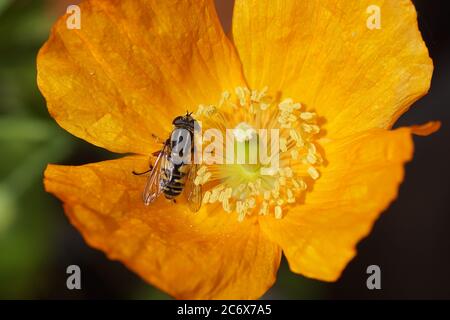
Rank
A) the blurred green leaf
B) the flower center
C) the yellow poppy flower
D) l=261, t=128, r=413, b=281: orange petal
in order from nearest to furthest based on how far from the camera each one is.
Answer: l=261, t=128, r=413, b=281: orange petal < the yellow poppy flower < the flower center < the blurred green leaf

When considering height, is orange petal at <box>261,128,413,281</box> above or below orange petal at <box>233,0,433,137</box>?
below

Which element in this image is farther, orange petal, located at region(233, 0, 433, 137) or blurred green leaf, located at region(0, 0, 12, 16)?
blurred green leaf, located at region(0, 0, 12, 16)

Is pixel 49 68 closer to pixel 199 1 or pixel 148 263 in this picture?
pixel 199 1

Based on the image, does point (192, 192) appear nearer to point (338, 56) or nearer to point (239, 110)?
point (239, 110)

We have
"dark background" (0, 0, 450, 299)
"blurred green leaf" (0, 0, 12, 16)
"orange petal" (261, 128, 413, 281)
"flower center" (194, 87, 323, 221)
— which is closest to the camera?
"orange petal" (261, 128, 413, 281)

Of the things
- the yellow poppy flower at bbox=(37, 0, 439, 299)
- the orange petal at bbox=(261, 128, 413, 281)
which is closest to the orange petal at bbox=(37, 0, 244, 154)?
the yellow poppy flower at bbox=(37, 0, 439, 299)

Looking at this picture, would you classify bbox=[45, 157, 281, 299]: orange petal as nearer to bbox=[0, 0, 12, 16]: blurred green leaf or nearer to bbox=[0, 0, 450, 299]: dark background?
bbox=[0, 0, 450, 299]: dark background

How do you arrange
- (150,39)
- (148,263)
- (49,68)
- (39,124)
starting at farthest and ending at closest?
(39,124)
(150,39)
(49,68)
(148,263)

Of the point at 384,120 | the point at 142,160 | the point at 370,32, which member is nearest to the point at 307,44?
the point at 370,32
